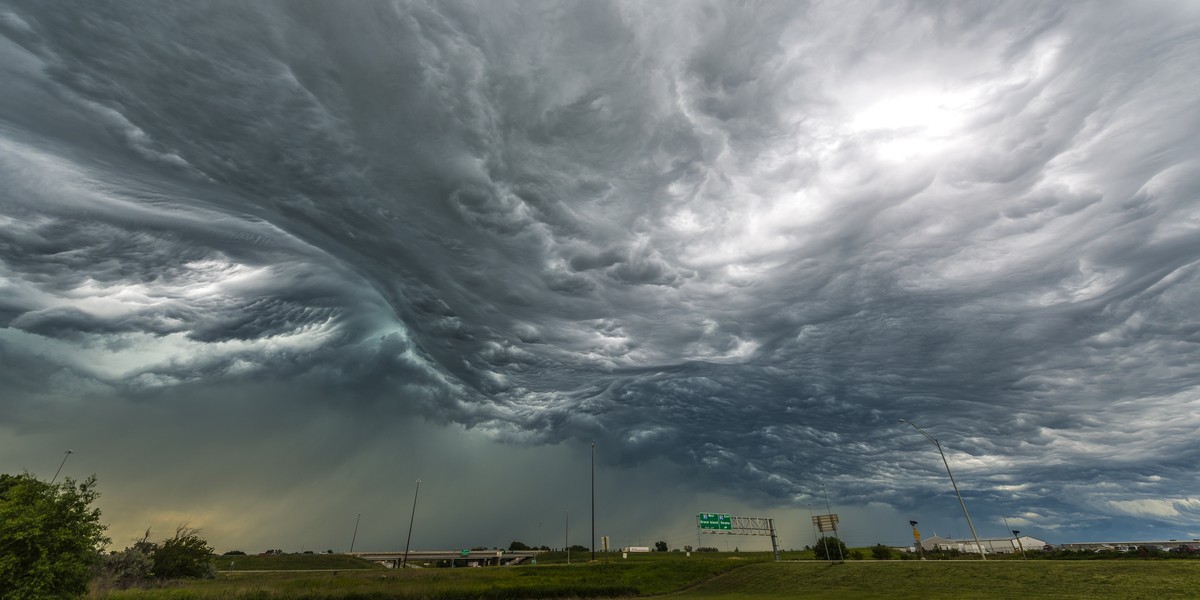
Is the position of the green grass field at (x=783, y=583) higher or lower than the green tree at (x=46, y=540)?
lower

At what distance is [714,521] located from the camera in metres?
102

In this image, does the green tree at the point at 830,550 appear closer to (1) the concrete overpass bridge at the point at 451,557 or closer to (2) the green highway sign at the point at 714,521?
(2) the green highway sign at the point at 714,521

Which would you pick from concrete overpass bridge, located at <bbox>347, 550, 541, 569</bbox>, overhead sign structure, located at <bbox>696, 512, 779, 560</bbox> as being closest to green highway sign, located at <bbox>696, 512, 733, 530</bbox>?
overhead sign structure, located at <bbox>696, 512, 779, 560</bbox>

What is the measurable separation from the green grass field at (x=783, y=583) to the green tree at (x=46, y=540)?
11.3 meters

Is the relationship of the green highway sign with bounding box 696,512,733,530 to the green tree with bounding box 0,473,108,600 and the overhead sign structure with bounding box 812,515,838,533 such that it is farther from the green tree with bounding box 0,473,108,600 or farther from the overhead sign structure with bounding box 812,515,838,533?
the green tree with bounding box 0,473,108,600

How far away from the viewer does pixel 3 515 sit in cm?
2708

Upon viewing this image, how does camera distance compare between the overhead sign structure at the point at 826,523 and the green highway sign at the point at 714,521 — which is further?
the green highway sign at the point at 714,521

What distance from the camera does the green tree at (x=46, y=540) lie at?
25906 mm

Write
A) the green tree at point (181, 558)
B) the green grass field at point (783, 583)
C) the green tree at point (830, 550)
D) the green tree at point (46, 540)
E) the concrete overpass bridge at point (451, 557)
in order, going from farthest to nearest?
the concrete overpass bridge at point (451, 557), the green tree at point (830, 550), the green tree at point (181, 558), the green grass field at point (783, 583), the green tree at point (46, 540)

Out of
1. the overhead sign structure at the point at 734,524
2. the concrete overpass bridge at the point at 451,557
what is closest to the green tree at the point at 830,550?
the overhead sign structure at the point at 734,524

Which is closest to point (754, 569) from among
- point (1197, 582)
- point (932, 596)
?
point (932, 596)

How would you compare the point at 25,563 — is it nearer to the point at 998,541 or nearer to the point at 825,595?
the point at 825,595

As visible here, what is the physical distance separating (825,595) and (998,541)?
148 metres

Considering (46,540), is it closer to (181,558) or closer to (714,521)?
(181,558)
